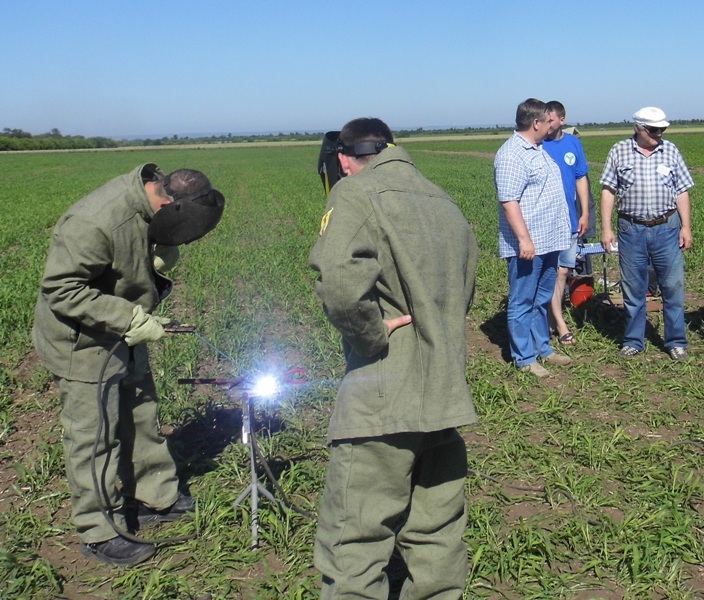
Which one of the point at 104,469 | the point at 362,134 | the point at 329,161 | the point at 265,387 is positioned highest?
the point at 362,134

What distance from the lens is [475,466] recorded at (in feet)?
13.8

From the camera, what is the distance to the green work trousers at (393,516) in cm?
254

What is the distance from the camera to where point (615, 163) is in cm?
577

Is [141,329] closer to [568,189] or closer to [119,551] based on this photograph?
[119,551]

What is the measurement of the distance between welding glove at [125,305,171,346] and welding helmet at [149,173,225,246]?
333mm

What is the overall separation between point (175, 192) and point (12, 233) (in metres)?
13.6

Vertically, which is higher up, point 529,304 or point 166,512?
point 529,304

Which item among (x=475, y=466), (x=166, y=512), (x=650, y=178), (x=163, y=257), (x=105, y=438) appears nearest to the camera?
(x=105, y=438)

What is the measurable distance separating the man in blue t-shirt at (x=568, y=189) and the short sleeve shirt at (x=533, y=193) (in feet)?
2.64

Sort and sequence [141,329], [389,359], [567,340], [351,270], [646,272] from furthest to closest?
[567,340] → [646,272] → [141,329] → [389,359] → [351,270]

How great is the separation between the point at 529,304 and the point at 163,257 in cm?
312

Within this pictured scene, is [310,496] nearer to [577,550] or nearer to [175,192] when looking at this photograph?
[577,550]

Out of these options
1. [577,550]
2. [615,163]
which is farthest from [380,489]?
[615,163]

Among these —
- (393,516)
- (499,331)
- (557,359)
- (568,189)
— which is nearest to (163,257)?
(393,516)
